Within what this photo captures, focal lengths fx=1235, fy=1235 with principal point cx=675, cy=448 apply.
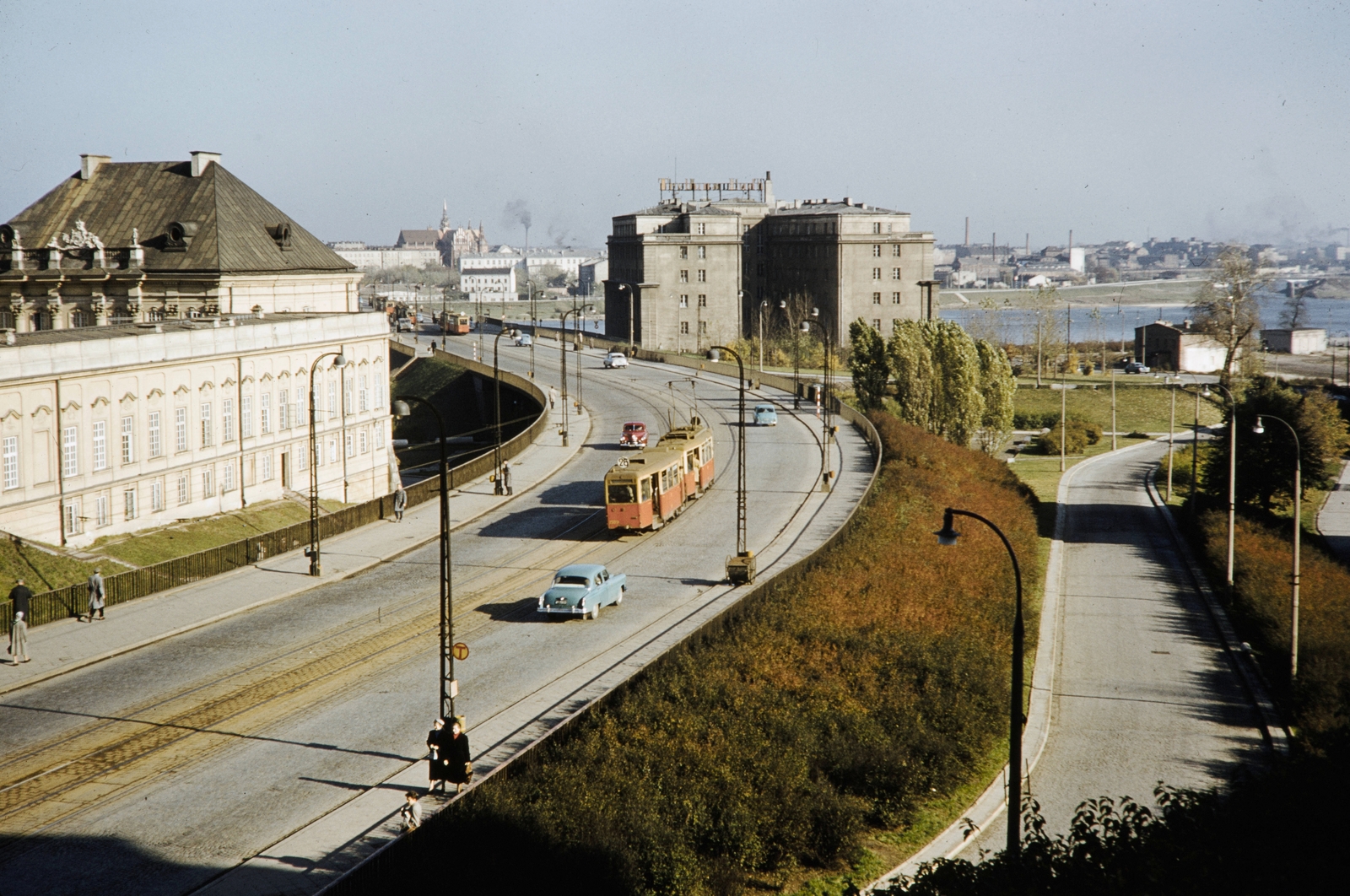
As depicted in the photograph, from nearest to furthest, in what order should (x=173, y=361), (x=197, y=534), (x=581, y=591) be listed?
(x=581, y=591), (x=197, y=534), (x=173, y=361)

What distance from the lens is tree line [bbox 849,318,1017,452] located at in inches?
3250

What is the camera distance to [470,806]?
20516 millimetres

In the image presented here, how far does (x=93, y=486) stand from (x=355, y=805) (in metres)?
27.8

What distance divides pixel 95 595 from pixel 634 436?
36224 mm

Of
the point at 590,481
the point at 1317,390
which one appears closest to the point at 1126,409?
the point at 1317,390

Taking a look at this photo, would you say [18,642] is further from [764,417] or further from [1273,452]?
[1273,452]

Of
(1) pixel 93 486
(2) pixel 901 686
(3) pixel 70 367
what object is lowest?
(2) pixel 901 686

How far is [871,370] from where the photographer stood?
92.6m

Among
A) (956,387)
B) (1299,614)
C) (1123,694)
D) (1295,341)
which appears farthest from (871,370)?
(1295,341)

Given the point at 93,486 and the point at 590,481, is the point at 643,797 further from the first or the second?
the point at 590,481

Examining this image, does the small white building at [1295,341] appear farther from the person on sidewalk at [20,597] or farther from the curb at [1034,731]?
the person on sidewalk at [20,597]

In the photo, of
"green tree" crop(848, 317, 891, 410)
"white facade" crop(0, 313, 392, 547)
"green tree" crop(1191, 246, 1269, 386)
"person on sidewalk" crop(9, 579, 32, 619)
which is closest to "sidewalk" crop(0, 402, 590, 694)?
"person on sidewalk" crop(9, 579, 32, 619)

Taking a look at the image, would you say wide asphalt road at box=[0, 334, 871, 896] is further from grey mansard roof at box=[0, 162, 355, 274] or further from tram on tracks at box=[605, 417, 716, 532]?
grey mansard roof at box=[0, 162, 355, 274]

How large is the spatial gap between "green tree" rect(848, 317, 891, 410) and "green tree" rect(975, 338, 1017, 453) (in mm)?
7627
